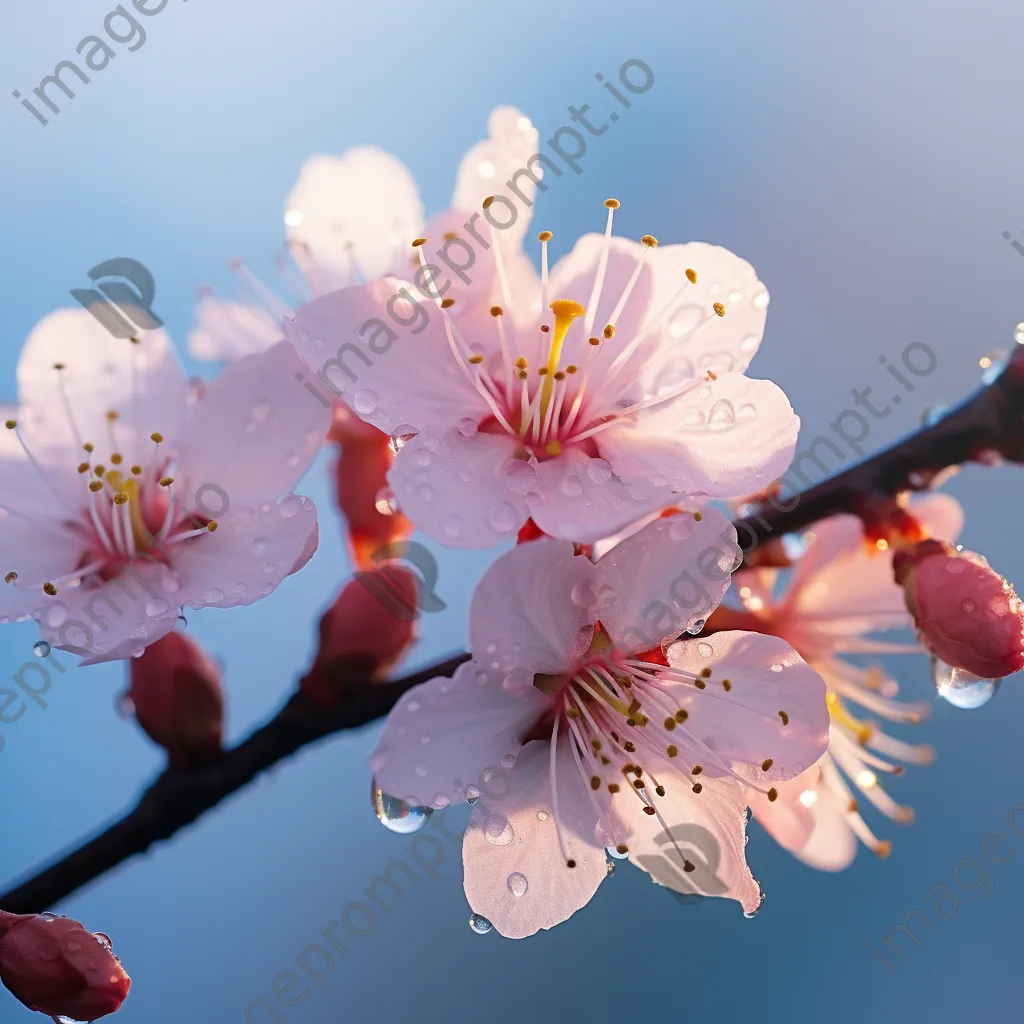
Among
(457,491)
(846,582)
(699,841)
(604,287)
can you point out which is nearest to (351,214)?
(604,287)

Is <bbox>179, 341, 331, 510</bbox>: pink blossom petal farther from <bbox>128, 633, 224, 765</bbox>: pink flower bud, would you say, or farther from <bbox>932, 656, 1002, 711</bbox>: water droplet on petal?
<bbox>932, 656, 1002, 711</bbox>: water droplet on petal

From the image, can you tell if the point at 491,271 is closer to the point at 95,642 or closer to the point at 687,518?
the point at 687,518

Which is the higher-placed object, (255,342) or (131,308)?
(131,308)

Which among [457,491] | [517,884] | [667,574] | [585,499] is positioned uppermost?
[457,491]

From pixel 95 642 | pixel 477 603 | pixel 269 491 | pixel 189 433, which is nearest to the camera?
pixel 477 603

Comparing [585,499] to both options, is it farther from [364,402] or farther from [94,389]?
[94,389]

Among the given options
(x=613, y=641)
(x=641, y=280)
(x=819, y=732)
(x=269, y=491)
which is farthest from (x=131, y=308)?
(x=819, y=732)
